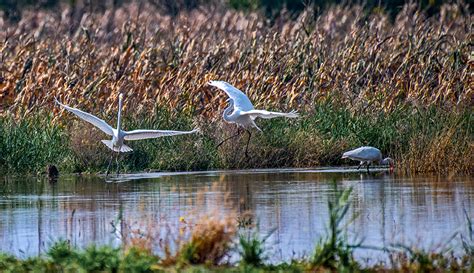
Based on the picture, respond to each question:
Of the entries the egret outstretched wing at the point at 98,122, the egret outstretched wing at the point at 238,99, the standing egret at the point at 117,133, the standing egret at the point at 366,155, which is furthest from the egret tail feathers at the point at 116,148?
the standing egret at the point at 366,155

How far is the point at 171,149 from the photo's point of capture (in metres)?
22.4

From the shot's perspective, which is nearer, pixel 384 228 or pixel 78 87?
pixel 384 228

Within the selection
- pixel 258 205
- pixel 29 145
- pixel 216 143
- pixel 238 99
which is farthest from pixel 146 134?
pixel 258 205

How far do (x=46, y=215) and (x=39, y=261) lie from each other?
4725mm

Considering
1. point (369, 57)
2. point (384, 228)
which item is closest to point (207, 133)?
point (369, 57)

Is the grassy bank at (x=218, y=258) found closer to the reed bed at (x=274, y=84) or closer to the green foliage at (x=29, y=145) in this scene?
the reed bed at (x=274, y=84)

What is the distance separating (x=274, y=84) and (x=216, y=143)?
105 inches

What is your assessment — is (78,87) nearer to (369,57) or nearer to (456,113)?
(369,57)

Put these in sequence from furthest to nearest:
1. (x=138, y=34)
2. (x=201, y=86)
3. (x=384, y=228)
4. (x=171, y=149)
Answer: (x=138, y=34)
(x=201, y=86)
(x=171, y=149)
(x=384, y=228)

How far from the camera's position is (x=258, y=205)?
15367mm

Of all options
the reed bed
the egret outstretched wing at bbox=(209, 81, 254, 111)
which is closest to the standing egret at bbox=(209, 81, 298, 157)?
the egret outstretched wing at bbox=(209, 81, 254, 111)

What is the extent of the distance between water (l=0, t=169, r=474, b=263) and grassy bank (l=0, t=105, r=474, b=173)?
0.90 metres

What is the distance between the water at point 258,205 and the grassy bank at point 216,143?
0.90 meters

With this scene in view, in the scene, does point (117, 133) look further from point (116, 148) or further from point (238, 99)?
point (238, 99)
